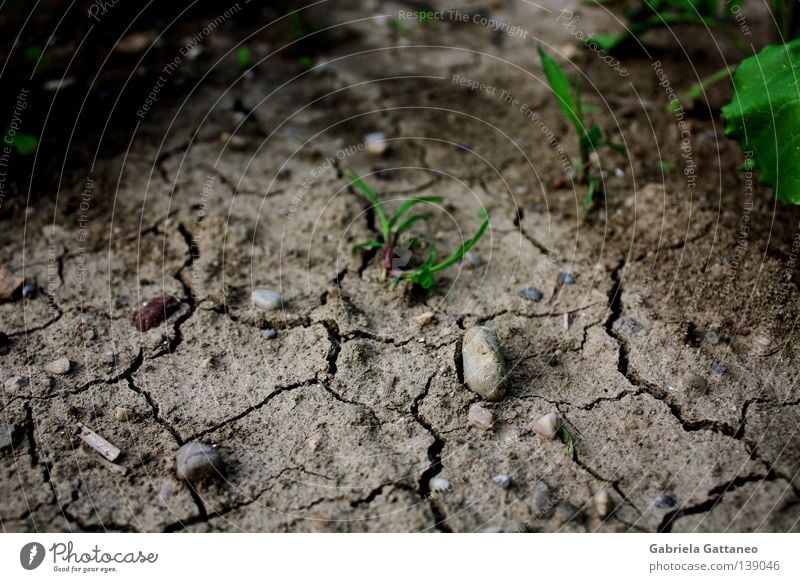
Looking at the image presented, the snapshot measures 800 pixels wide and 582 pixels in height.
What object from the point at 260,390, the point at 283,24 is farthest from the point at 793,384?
the point at 283,24

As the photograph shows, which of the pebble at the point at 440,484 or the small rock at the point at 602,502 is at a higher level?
the pebble at the point at 440,484

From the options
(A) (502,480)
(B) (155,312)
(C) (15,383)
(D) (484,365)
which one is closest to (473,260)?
(D) (484,365)

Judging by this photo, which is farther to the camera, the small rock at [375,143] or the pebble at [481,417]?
the small rock at [375,143]

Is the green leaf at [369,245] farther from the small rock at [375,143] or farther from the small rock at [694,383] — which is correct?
the small rock at [694,383]

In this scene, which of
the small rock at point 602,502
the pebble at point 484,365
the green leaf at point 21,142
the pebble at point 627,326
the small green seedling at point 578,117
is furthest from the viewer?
the green leaf at point 21,142

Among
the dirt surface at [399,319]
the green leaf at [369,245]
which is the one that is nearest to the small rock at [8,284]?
the dirt surface at [399,319]

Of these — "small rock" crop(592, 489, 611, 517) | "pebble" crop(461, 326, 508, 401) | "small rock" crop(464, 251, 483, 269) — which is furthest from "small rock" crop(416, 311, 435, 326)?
"small rock" crop(592, 489, 611, 517)

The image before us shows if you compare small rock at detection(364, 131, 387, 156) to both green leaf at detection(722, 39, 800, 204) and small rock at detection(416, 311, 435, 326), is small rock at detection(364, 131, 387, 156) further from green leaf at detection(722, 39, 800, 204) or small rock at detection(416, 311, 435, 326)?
green leaf at detection(722, 39, 800, 204)
